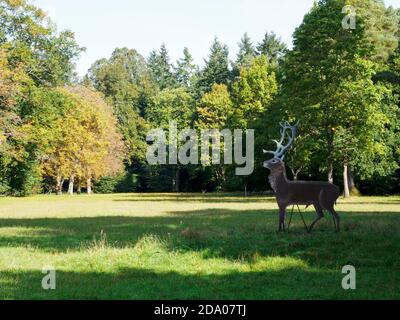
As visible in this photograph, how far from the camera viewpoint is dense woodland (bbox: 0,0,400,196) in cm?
3856

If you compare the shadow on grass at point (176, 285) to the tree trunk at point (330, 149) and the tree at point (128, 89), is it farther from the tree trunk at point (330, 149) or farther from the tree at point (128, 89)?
the tree at point (128, 89)

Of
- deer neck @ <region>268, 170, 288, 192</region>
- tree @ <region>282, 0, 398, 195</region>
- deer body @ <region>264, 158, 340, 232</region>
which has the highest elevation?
tree @ <region>282, 0, 398, 195</region>

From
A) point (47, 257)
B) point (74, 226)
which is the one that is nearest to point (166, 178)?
point (74, 226)

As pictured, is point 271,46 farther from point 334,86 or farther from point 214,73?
point 334,86

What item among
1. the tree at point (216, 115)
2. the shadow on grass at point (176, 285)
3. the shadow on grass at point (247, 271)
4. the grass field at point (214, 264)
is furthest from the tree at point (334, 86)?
the tree at point (216, 115)

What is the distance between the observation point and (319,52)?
39344 millimetres

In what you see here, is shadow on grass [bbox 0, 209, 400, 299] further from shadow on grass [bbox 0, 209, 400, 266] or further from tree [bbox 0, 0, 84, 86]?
tree [bbox 0, 0, 84, 86]

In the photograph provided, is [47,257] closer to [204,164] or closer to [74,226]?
[74,226]

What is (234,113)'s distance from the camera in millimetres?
62719

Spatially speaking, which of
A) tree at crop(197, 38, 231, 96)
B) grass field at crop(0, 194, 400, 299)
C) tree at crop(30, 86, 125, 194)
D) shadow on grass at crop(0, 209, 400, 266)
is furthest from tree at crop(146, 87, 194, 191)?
grass field at crop(0, 194, 400, 299)

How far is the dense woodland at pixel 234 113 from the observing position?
38.6m

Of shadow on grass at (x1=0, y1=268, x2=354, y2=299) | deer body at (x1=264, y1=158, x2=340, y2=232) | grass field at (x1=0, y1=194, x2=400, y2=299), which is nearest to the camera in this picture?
shadow on grass at (x1=0, y1=268, x2=354, y2=299)

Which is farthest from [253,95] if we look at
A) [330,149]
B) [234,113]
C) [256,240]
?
[256,240]

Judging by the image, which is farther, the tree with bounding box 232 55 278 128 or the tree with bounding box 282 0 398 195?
the tree with bounding box 232 55 278 128
